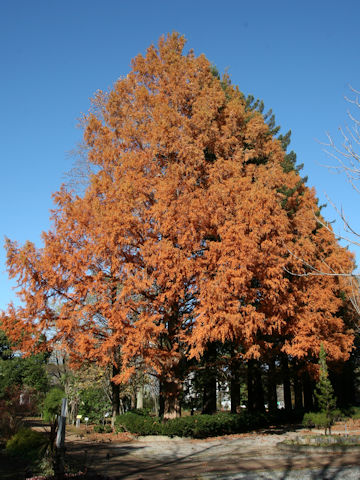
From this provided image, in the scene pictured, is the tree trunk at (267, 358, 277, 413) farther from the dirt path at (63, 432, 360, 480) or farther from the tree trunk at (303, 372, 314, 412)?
the dirt path at (63, 432, 360, 480)

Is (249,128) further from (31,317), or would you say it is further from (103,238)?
(31,317)

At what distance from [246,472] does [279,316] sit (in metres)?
6.70

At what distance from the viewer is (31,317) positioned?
12.7 m

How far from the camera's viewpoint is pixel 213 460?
9430 millimetres

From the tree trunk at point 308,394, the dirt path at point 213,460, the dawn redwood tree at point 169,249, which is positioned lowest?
the dirt path at point 213,460

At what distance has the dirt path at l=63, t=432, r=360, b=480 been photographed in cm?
732

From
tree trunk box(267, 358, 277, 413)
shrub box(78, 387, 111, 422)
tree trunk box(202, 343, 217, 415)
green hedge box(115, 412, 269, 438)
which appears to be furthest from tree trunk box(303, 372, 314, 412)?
shrub box(78, 387, 111, 422)

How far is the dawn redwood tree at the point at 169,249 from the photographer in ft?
40.5

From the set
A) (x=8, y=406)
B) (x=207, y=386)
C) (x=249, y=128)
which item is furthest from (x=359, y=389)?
(x=8, y=406)

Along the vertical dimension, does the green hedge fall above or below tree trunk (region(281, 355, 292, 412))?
below

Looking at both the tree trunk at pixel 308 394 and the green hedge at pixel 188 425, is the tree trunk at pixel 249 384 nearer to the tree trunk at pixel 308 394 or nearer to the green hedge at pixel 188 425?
the green hedge at pixel 188 425

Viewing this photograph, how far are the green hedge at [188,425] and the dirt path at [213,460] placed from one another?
0.52m

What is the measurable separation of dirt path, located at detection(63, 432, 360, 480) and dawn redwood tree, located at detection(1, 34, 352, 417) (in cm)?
231

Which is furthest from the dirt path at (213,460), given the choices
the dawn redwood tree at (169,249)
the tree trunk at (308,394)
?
the tree trunk at (308,394)
